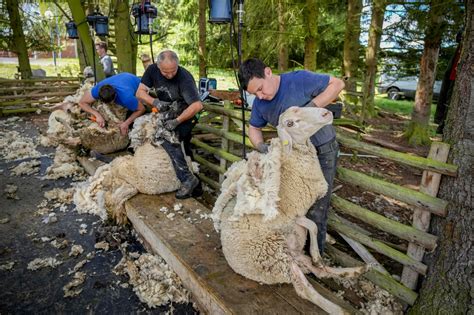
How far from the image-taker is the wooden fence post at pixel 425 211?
228 centimetres

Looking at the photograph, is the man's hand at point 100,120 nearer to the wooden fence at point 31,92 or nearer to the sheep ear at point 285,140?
the sheep ear at point 285,140

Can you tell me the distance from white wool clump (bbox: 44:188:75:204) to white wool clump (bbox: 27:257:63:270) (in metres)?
1.40

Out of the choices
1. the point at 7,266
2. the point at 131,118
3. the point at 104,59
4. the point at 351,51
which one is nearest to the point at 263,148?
the point at 7,266

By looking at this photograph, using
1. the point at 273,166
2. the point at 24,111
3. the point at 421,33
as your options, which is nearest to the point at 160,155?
the point at 273,166

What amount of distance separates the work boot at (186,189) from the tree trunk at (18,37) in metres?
11.0

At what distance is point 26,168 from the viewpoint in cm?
555

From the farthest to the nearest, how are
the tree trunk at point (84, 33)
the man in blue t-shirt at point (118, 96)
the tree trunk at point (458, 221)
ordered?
the tree trunk at point (84, 33) → the man in blue t-shirt at point (118, 96) → the tree trunk at point (458, 221)

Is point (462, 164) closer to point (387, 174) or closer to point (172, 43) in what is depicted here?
point (387, 174)

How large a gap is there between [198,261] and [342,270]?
1156 mm

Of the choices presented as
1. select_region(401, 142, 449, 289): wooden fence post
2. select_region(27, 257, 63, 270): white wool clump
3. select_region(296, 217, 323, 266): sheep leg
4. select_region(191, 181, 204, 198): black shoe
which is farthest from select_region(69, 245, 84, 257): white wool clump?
select_region(401, 142, 449, 289): wooden fence post

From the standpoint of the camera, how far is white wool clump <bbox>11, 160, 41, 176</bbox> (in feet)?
17.8

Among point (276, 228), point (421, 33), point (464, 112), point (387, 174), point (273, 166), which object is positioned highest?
point (421, 33)

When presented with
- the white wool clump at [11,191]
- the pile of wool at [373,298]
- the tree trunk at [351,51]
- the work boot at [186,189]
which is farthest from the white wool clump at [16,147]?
the tree trunk at [351,51]

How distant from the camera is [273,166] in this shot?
2.32 meters
